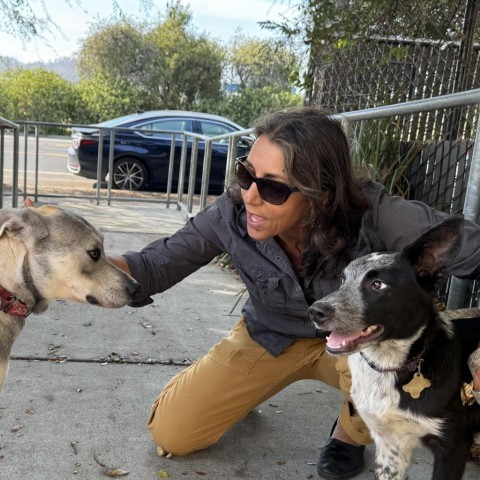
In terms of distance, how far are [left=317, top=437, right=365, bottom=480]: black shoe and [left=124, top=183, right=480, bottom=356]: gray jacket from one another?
54 cm

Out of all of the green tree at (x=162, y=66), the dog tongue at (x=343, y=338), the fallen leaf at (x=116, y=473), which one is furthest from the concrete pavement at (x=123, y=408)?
the green tree at (x=162, y=66)

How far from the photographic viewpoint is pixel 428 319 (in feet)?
7.48

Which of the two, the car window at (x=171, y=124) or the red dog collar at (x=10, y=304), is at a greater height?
the car window at (x=171, y=124)

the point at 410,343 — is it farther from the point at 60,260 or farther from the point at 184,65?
the point at 184,65

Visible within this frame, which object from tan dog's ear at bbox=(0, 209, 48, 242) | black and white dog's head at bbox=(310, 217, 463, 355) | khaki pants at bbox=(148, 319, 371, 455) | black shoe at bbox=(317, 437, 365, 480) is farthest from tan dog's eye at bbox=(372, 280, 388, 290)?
tan dog's ear at bbox=(0, 209, 48, 242)

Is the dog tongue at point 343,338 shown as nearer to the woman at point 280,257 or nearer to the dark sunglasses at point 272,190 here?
the woman at point 280,257

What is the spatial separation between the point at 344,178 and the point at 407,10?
3347mm

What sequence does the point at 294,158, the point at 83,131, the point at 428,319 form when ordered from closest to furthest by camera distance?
the point at 428,319, the point at 294,158, the point at 83,131

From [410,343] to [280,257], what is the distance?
0.82m

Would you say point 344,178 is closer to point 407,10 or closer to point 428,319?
point 428,319

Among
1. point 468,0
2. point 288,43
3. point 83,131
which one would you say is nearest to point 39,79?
point 83,131

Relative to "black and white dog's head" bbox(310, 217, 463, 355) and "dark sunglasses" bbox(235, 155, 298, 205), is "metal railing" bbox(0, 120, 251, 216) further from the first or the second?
"black and white dog's head" bbox(310, 217, 463, 355)

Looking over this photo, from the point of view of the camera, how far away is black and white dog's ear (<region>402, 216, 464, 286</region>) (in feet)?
7.00

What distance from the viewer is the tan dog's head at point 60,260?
107 inches
